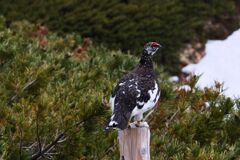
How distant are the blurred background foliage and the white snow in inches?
14.2

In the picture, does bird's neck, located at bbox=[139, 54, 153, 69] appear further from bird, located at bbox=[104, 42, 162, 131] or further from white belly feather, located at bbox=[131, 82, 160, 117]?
white belly feather, located at bbox=[131, 82, 160, 117]

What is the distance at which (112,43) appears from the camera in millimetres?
12977

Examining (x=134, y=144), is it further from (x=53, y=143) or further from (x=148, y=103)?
(x=53, y=143)

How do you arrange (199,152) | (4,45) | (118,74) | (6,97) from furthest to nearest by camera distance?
(118,74) < (4,45) < (6,97) < (199,152)

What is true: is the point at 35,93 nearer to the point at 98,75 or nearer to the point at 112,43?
the point at 98,75

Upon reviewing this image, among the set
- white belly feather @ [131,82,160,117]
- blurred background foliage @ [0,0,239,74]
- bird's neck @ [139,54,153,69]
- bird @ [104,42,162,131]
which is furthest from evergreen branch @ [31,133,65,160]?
blurred background foliage @ [0,0,239,74]

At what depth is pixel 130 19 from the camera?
523 inches

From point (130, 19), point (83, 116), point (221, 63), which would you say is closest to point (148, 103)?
point (83, 116)

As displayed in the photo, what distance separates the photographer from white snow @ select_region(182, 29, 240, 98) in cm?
1307

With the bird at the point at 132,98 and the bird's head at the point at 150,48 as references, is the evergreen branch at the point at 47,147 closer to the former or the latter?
the bird at the point at 132,98

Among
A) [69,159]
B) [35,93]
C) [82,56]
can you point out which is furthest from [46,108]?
[82,56]

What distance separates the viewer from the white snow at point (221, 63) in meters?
13.1

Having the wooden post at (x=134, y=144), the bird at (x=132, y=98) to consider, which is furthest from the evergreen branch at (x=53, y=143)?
the wooden post at (x=134, y=144)

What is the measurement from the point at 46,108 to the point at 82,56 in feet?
13.4
